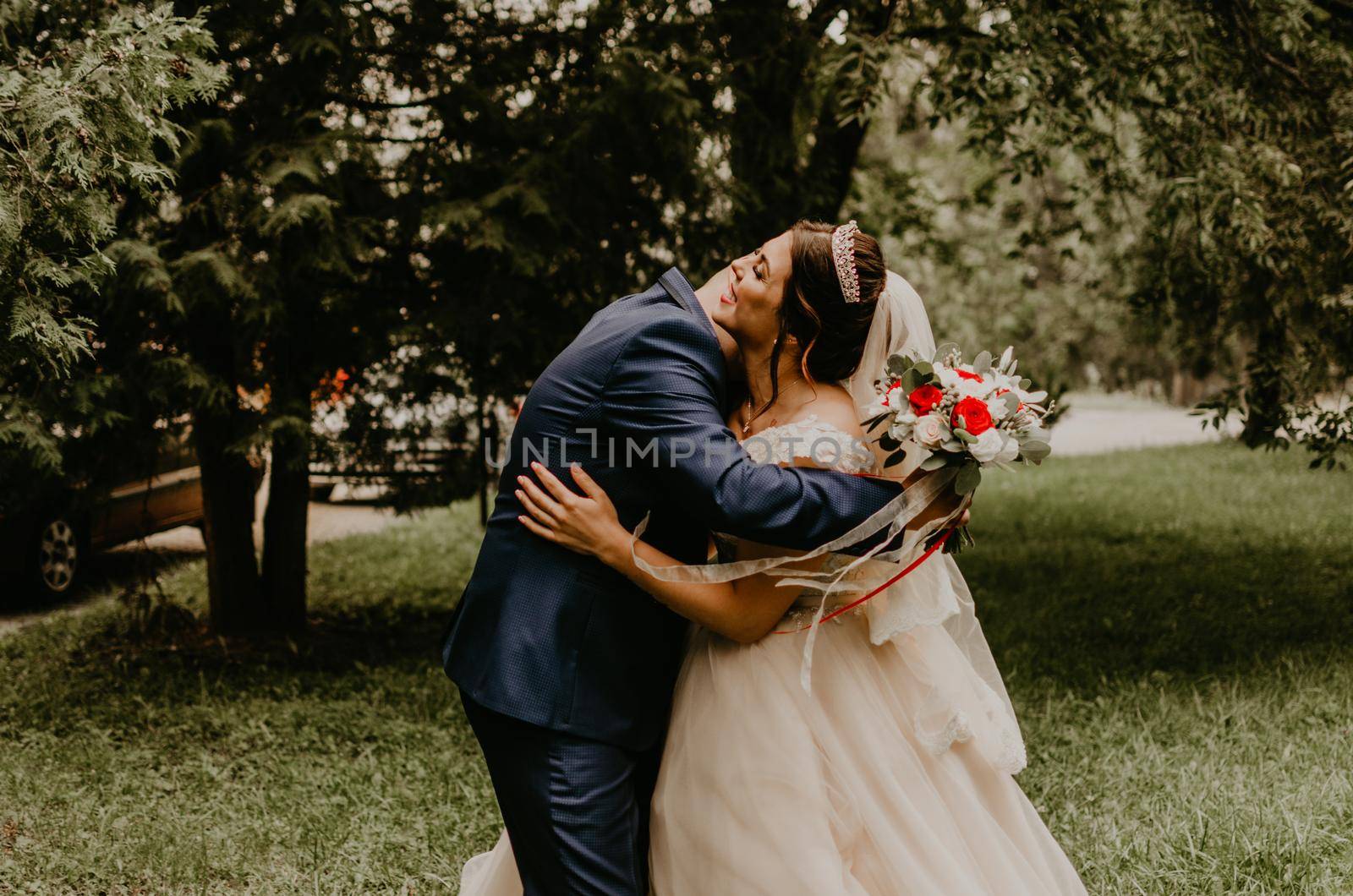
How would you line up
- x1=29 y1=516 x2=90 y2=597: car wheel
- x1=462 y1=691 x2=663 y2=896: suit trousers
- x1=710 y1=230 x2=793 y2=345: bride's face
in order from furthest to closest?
x1=29 y1=516 x2=90 y2=597: car wheel → x1=710 y1=230 x2=793 y2=345: bride's face → x1=462 y1=691 x2=663 y2=896: suit trousers

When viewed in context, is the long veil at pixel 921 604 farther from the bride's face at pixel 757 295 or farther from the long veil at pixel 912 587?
the bride's face at pixel 757 295

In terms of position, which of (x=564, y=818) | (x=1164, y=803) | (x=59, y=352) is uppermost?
(x=59, y=352)

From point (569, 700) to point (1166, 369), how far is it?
48.7 m

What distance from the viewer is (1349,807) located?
4.17 m

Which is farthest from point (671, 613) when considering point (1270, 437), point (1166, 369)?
point (1166, 369)

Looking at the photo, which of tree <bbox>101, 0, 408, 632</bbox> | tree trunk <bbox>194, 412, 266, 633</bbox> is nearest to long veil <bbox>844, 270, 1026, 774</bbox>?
tree <bbox>101, 0, 408, 632</bbox>

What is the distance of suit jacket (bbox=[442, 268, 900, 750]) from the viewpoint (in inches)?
91.9

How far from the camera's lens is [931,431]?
8.04 feet

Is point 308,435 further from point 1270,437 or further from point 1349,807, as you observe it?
point 1270,437

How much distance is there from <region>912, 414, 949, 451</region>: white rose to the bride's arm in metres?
0.39

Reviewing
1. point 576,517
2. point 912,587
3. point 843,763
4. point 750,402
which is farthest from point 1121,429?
point 576,517

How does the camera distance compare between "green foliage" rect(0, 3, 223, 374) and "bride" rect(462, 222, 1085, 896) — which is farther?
"green foliage" rect(0, 3, 223, 374)

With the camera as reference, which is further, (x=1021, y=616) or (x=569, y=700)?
(x=1021, y=616)

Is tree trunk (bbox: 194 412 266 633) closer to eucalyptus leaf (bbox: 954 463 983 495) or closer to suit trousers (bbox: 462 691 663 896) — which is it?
suit trousers (bbox: 462 691 663 896)
